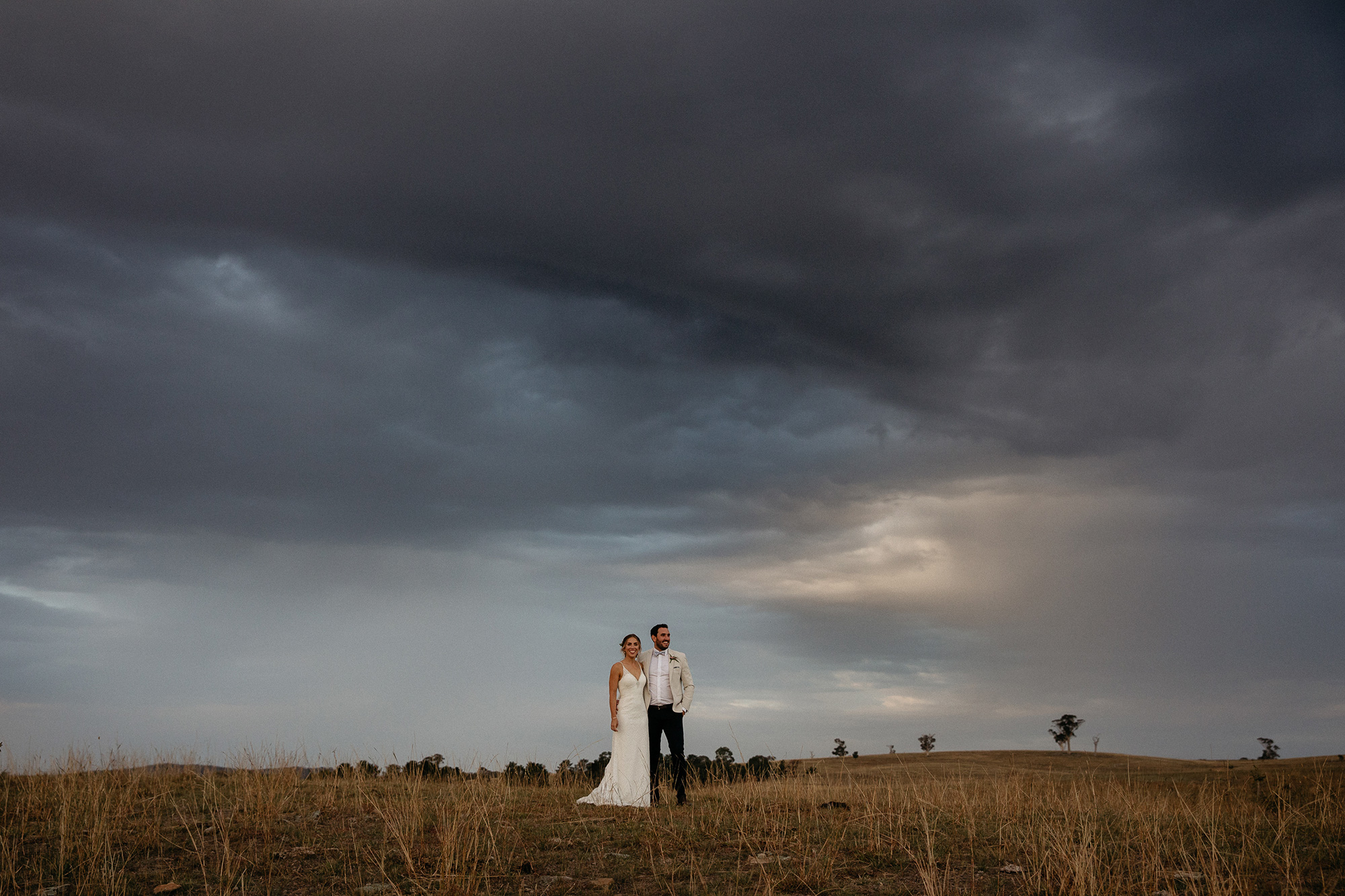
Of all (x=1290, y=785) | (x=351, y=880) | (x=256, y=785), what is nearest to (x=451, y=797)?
(x=256, y=785)

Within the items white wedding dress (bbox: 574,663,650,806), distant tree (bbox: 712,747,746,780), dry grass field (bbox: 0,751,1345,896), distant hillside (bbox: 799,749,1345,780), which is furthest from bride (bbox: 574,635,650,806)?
distant hillside (bbox: 799,749,1345,780)

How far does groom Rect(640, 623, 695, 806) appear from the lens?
15.9m

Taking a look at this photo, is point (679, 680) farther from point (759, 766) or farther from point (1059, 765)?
point (1059, 765)

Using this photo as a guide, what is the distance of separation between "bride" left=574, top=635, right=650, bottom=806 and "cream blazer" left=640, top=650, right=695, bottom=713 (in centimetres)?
34

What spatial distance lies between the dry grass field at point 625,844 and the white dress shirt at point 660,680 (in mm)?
1815

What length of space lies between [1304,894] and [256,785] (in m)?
15.0

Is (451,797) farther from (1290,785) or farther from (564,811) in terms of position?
(1290,785)

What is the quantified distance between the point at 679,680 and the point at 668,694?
0.98 feet

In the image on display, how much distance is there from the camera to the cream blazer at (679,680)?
52.3 ft

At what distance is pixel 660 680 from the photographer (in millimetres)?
15977

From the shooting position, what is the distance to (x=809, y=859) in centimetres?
1016

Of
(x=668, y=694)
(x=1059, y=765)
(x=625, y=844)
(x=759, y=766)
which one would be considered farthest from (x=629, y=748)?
(x=1059, y=765)

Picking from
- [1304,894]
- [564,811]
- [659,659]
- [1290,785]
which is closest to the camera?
[1304,894]

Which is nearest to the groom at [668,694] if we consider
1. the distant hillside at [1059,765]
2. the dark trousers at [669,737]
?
the dark trousers at [669,737]
